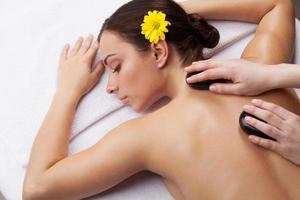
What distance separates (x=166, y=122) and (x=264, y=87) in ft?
0.89

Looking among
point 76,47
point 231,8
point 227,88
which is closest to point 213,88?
point 227,88

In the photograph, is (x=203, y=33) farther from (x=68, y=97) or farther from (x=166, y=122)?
(x=68, y=97)

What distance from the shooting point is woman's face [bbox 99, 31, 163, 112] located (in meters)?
1.17

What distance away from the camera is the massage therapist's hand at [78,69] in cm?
129

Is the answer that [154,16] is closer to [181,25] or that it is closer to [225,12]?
[181,25]

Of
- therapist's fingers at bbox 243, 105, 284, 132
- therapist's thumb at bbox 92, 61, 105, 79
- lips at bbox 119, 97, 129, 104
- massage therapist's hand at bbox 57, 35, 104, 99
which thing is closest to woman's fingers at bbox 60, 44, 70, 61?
massage therapist's hand at bbox 57, 35, 104, 99

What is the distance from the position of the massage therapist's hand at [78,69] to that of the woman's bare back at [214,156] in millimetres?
317

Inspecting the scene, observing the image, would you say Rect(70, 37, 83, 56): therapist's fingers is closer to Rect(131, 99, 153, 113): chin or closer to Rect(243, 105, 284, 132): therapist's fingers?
Rect(131, 99, 153, 113): chin

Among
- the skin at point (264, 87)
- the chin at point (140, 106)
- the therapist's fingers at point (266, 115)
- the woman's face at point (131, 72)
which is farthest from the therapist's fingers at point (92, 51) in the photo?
the therapist's fingers at point (266, 115)

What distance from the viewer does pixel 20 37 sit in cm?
143

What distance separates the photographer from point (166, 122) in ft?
3.46

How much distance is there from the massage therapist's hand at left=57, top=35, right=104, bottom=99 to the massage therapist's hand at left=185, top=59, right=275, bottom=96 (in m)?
0.37

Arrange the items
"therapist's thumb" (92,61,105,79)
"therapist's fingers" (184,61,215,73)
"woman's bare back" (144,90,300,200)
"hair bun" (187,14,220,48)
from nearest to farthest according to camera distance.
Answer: "woman's bare back" (144,90,300,200) < "therapist's fingers" (184,61,215,73) < "hair bun" (187,14,220,48) < "therapist's thumb" (92,61,105,79)

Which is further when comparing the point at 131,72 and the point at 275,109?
the point at 131,72
